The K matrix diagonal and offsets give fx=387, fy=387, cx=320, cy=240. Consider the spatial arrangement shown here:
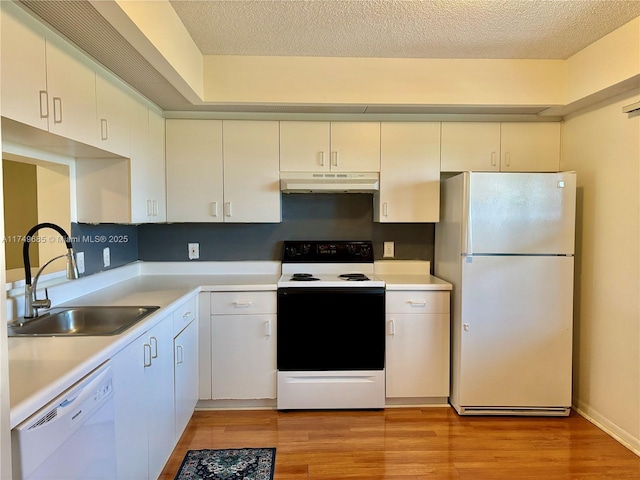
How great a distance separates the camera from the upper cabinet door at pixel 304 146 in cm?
286

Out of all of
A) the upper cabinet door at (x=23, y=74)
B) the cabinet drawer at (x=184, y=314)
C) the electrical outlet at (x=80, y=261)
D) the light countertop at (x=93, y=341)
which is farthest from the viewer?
the electrical outlet at (x=80, y=261)

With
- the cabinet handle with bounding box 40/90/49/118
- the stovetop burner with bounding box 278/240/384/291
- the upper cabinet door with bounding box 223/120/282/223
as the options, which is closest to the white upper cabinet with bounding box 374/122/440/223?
the stovetop burner with bounding box 278/240/384/291

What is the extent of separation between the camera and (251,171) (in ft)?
9.43

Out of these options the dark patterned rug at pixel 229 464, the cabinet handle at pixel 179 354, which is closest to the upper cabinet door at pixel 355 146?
the cabinet handle at pixel 179 354

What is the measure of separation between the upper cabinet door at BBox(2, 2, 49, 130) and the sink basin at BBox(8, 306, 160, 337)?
91 centimetres

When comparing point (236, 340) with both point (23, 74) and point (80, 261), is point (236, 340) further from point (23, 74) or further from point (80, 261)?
point (23, 74)

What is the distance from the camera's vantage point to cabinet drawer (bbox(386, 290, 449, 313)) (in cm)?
271

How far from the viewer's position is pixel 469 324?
2605mm

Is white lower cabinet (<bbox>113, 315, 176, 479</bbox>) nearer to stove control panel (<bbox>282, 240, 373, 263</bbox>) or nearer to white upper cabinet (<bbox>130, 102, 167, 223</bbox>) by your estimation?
white upper cabinet (<bbox>130, 102, 167, 223</bbox>)

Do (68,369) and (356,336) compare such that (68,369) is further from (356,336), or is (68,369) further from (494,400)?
(494,400)

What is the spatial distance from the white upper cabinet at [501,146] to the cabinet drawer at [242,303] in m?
1.62

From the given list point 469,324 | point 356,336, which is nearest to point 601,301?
point 469,324

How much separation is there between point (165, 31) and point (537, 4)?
1.85 metres

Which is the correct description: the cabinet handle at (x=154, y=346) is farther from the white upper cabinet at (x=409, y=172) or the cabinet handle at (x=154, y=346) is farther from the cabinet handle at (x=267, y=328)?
the white upper cabinet at (x=409, y=172)
